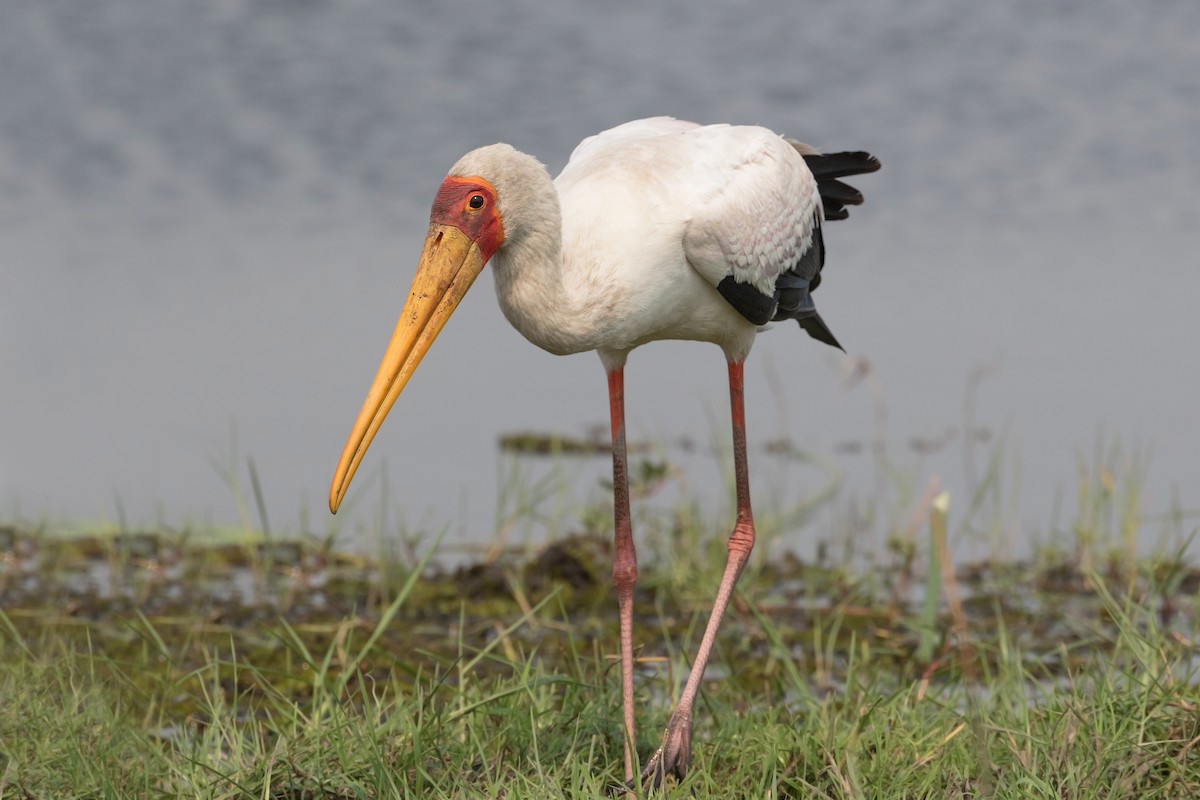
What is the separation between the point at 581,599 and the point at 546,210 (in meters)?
2.71

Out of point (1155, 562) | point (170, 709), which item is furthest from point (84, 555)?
point (1155, 562)

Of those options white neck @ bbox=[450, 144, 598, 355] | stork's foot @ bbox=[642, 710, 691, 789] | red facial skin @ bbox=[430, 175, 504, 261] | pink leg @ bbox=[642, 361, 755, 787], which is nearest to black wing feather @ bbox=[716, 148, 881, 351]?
pink leg @ bbox=[642, 361, 755, 787]

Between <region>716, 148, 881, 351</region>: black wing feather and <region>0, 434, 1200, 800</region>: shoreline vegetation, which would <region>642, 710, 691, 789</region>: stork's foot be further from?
<region>716, 148, 881, 351</region>: black wing feather

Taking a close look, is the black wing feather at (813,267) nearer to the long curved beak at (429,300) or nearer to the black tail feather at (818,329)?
the black tail feather at (818,329)

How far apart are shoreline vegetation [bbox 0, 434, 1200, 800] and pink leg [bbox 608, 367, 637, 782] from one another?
10cm

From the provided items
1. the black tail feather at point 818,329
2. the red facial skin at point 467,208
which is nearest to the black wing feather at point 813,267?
the black tail feather at point 818,329

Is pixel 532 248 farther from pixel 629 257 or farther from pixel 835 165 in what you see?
pixel 835 165

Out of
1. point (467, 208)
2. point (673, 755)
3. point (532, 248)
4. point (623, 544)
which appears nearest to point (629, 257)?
point (532, 248)

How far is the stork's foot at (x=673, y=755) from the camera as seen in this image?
429cm

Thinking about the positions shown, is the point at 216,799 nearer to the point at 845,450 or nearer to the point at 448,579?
the point at 448,579

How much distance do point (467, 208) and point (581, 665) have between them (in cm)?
184

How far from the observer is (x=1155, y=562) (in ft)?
20.1

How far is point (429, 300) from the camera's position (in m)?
4.02

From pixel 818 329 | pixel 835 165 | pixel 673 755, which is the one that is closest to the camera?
pixel 673 755
